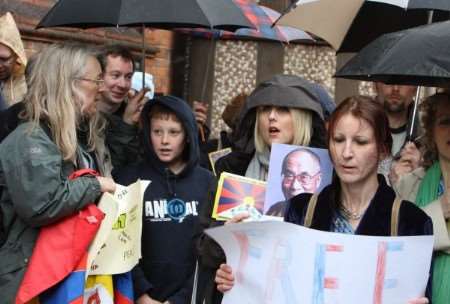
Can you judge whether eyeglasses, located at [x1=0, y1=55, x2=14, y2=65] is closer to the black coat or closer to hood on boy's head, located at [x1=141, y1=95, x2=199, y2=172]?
hood on boy's head, located at [x1=141, y1=95, x2=199, y2=172]

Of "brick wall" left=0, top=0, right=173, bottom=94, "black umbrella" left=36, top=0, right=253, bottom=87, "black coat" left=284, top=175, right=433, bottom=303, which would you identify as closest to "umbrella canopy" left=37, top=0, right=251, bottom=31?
"black umbrella" left=36, top=0, right=253, bottom=87

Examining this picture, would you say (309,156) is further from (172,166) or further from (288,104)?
(172,166)

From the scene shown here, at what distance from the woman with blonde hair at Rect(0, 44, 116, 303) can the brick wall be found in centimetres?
271

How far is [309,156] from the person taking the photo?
3299mm

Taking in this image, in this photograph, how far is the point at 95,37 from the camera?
6.86m

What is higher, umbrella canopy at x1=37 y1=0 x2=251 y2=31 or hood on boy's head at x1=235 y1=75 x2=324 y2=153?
umbrella canopy at x1=37 y1=0 x2=251 y2=31

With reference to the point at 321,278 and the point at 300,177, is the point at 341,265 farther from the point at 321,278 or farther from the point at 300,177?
the point at 300,177

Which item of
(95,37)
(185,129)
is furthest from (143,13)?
(95,37)

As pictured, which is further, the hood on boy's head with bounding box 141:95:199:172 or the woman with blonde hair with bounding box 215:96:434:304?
the hood on boy's head with bounding box 141:95:199:172

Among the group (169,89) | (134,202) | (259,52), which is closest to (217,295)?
(134,202)

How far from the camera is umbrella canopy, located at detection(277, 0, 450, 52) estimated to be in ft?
13.9

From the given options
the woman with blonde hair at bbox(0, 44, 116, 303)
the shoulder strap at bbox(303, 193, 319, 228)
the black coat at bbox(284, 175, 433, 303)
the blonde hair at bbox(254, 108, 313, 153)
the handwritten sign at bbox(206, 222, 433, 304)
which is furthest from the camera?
the blonde hair at bbox(254, 108, 313, 153)

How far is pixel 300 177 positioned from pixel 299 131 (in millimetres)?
389

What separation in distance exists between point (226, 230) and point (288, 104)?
104 centimetres
